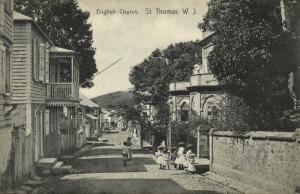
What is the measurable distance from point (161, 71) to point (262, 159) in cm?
4505

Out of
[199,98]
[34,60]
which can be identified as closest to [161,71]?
[199,98]

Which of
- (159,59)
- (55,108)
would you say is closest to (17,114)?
(55,108)

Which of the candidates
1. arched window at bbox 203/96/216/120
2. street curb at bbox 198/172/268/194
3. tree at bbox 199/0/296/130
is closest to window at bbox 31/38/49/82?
tree at bbox 199/0/296/130

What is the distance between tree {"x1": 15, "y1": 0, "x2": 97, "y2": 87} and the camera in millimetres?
42719

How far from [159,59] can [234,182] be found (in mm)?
48286

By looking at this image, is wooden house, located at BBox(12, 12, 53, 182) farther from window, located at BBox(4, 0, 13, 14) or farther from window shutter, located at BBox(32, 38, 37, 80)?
window, located at BBox(4, 0, 13, 14)

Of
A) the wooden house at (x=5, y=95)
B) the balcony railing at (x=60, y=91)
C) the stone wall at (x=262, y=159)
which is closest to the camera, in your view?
the stone wall at (x=262, y=159)

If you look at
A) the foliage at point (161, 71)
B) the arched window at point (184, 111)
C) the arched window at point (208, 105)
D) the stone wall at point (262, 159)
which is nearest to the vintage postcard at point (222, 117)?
the stone wall at point (262, 159)

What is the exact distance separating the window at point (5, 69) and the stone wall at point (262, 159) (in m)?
7.87

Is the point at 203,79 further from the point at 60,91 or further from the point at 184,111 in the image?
the point at 60,91

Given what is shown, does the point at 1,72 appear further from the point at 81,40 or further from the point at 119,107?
the point at 81,40

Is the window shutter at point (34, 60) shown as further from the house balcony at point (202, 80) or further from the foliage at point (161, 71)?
the foliage at point (161, 71)

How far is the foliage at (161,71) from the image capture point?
5756cm

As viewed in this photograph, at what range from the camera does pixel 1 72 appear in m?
14.8
